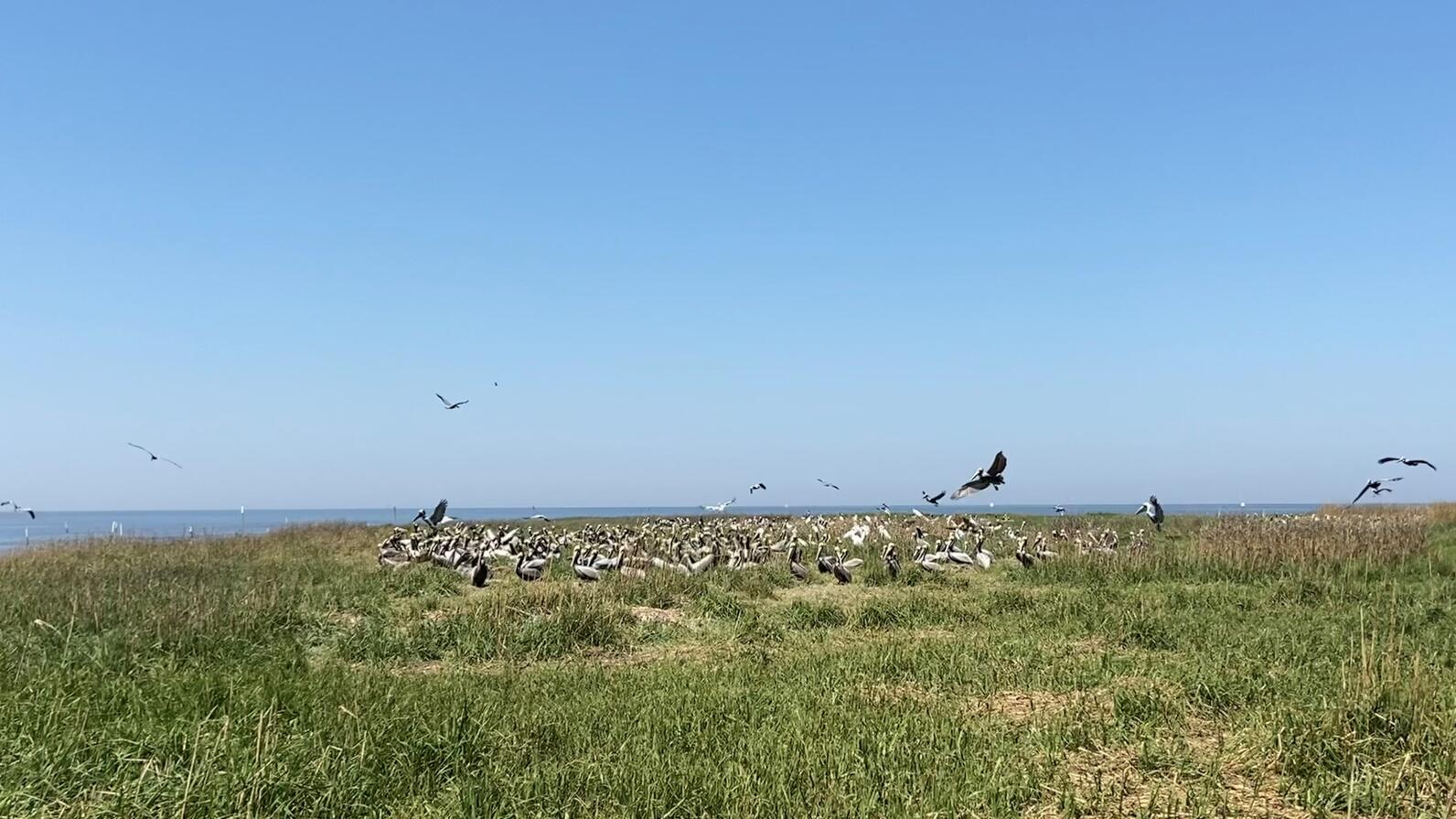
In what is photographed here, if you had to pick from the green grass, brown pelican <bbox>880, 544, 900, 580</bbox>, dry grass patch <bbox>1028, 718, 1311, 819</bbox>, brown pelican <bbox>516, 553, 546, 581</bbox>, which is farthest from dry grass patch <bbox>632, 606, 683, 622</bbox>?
dry grass patch <bbox>1028, 718, 1311, 819</bbox>

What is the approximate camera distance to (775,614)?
12.2m

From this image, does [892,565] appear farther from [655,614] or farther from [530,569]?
[530,569]

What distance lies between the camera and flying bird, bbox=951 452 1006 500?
11555mm

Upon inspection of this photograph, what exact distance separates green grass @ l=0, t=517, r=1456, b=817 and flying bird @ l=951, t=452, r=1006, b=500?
5.62ft

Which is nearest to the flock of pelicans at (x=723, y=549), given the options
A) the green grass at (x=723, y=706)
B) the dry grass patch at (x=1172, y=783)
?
the green grass at (x=723, y=706)

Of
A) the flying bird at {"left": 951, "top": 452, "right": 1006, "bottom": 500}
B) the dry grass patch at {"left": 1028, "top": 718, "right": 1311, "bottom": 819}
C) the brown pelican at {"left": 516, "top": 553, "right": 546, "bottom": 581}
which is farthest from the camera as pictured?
the brown pelican at {"left": 516, "top": 553, "right": 546, "bottom": 581}

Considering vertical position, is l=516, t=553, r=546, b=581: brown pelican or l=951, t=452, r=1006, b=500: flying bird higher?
l=951, t=452, r=1006, b=500: flying bird

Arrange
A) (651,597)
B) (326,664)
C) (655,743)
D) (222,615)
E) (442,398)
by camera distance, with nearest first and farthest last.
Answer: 1. (655,743)
2. (326,664)
3. (222,615)
4. (651,597)
5. (442,398)

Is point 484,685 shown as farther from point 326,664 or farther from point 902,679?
point 902,679

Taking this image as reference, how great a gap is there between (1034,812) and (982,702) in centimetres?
227

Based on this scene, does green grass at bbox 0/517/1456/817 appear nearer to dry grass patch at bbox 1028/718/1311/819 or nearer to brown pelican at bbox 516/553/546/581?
dry grass patch at bbox 1028/718/1311/819

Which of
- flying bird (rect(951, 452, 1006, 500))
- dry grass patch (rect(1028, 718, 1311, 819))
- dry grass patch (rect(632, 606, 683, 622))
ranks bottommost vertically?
dry grass patch (rect(632, 606, 683, 622))

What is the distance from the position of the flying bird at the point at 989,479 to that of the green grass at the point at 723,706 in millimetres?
1713

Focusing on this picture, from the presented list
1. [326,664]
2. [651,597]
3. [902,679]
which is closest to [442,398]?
[651,597]
